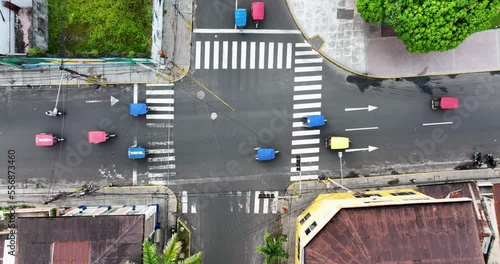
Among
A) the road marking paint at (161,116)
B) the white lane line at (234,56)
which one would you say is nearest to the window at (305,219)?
the white lane line at (234,56)

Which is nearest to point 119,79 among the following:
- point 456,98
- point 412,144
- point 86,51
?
point 86,51

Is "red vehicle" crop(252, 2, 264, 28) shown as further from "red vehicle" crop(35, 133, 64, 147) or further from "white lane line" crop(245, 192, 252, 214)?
"red vehicle" crop(35, 133, 64, 147)

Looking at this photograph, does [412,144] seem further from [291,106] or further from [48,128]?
[48,128]

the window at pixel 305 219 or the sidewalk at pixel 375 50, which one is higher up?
the sidewalk at pixel 375 50

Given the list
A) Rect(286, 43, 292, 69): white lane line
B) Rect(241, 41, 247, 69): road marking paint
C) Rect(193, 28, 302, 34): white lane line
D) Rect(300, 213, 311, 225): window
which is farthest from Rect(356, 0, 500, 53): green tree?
Rect(300, 213, 311, 225): window

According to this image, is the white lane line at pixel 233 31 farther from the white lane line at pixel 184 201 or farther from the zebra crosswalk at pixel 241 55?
the white lane line at pixel 184 201

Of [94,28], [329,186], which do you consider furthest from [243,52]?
[329,186]
